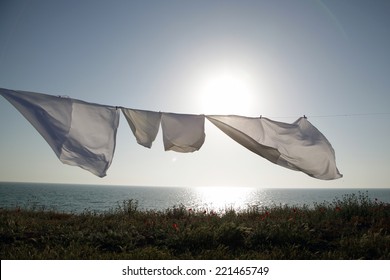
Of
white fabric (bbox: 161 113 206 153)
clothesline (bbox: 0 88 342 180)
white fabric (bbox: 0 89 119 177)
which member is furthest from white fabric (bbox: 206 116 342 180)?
white fabric (bbox: 0 89 119 177)

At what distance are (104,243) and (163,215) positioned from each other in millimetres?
3711

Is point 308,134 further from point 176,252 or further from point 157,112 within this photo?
point 176,252

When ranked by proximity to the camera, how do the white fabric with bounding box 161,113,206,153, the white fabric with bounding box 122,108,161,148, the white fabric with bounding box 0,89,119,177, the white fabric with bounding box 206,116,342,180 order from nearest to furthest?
the white fabric with bounding box 0,89,119,177, the white fabric with bounding box 122,108,161,148, the white fabric with bounding box 161,113,206,153, the white fabric with bounding box 206,116,342,180

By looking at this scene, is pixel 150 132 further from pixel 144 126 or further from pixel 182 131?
pixel 182 131

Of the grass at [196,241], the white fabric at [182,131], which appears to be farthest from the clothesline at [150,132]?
the grass at [196,241]

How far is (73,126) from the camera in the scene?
6.39 metres

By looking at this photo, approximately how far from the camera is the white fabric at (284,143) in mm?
7574

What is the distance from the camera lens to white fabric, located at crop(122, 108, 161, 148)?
7.25 metres

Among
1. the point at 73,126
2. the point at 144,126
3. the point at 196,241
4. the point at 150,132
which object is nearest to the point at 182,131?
the point at 150,132

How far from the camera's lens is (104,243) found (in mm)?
6535

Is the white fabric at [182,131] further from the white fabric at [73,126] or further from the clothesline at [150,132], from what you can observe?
the white fabric at [73,126]

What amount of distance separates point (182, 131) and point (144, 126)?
954 mm

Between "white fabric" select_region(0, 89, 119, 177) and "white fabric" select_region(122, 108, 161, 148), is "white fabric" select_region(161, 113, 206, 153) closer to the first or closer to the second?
"white fabric" select_region(122, 108, 161, 148)

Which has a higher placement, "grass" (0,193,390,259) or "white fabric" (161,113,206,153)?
"white fabric" (161,113,206,153)
